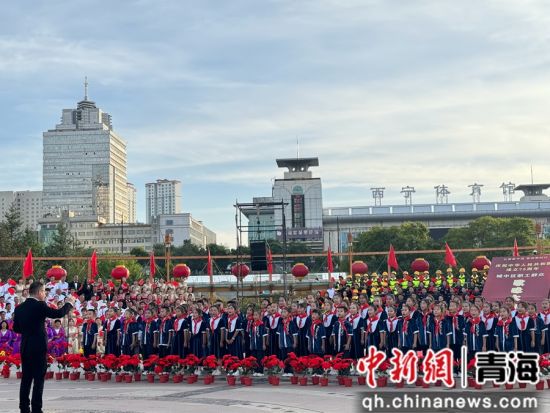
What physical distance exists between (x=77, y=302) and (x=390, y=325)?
1096cm

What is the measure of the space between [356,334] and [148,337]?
4.53 metres

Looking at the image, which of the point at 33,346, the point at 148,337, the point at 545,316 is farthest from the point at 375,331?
the point at 33,346

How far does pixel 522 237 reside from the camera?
6166 centimetres

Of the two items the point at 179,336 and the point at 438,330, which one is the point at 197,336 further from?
the point at 438,330

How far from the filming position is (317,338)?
15.3m

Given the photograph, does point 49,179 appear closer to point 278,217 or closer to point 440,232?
point 278,217

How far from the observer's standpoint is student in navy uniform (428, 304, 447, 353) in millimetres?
14547

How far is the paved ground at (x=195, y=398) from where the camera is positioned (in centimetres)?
1123

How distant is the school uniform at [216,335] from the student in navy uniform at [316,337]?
1827mm

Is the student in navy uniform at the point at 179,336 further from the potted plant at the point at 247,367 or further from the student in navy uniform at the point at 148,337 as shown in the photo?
the potted plant at the point at 247,367

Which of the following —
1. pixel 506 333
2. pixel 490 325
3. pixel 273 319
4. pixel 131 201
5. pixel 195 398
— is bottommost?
pixel 195 398

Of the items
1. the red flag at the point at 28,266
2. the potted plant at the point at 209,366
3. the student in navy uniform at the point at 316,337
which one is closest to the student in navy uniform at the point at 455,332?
the student in navy uniform at the point at 316,337

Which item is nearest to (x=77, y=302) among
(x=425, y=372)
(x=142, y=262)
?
Result: (x=425, y=372)

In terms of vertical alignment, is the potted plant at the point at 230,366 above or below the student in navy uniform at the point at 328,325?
below
